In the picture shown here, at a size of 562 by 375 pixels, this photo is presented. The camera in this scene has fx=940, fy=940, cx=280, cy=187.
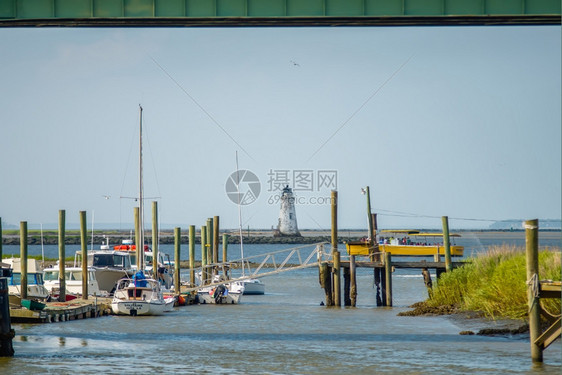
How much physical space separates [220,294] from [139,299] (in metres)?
9.68

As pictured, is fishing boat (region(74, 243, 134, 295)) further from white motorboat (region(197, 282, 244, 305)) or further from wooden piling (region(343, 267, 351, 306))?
wooden piling (region(343, 267, 351, 306))

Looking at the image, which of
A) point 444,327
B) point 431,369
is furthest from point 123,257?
point 431,369

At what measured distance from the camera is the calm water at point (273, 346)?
22953 millimetres

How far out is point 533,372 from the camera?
21.4 m

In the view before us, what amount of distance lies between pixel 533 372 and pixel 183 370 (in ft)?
26.9

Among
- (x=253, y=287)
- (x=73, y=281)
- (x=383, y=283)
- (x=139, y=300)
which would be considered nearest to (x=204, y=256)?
(x=253, y=287)

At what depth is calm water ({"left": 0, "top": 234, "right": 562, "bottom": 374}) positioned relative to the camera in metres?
23.0

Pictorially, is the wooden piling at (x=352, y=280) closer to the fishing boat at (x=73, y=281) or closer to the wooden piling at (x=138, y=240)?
the wooden piling at (x=138, y=240)

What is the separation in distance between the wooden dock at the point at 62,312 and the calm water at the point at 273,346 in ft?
1.60

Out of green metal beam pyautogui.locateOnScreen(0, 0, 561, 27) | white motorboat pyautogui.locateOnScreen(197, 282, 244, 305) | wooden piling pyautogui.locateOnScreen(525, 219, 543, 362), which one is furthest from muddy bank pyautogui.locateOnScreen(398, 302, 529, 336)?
white motorboat pyautogui.locateOnScreen(197, 282, 244, 305)

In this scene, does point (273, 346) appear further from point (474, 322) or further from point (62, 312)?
point (62, 312)

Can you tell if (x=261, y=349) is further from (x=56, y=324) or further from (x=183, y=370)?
(x=56, y=324)

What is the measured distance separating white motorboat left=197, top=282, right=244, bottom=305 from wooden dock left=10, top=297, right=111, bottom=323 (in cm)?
791

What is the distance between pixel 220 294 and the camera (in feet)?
164
